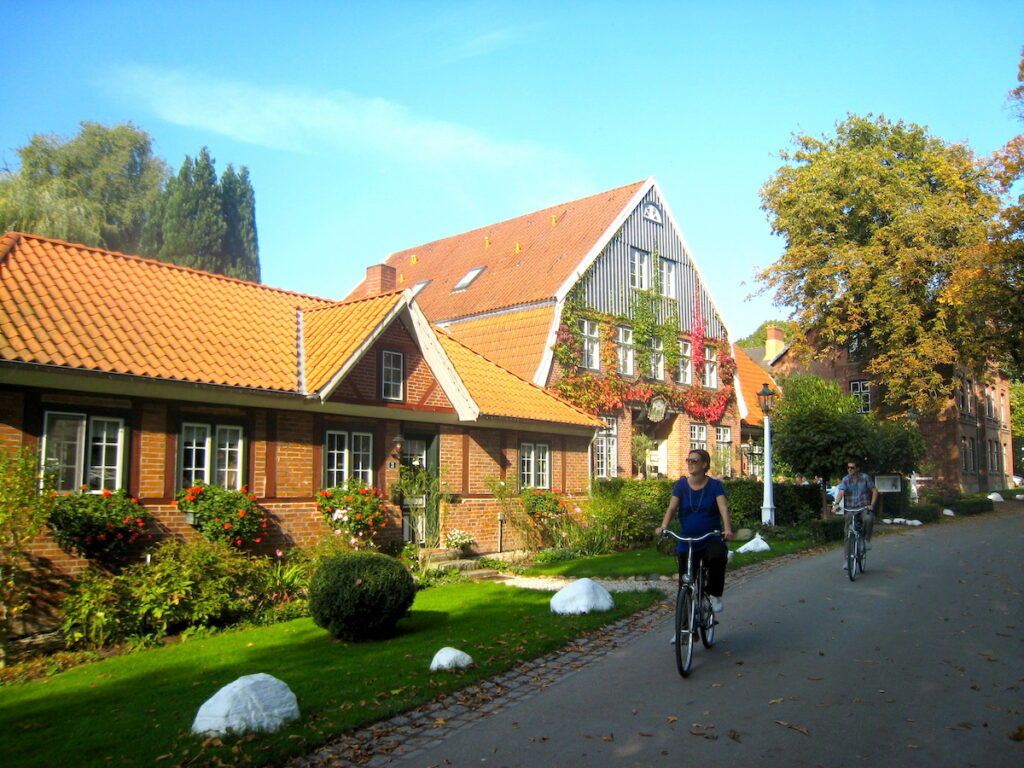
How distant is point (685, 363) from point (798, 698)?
2479 centimetres

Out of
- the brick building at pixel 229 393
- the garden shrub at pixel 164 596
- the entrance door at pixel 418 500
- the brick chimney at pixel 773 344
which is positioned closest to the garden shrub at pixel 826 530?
the brick building at pixel 229 393

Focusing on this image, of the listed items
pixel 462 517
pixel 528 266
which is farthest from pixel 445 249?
pixel 462 517

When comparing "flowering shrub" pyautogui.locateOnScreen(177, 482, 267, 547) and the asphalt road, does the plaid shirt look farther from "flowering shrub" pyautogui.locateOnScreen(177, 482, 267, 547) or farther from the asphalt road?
"flowering shrub" pyautogui.locateOnScreen(177, 482, 267, 547)

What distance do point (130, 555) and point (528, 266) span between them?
18631mm

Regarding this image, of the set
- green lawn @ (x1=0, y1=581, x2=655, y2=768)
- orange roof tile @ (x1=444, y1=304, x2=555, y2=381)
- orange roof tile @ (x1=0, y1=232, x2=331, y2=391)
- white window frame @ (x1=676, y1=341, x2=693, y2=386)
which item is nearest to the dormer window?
orange roof tile @ (x1=444, y1=304, x2=555, y2=381)

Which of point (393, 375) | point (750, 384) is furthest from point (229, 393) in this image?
point (750, 384)

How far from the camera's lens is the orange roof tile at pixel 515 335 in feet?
84.4

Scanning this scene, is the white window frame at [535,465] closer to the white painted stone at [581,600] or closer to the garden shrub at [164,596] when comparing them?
the garden shrub at [164,596]

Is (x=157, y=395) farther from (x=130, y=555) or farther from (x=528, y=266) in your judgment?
(x=528, y=266)

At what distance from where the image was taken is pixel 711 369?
32500 millimetres

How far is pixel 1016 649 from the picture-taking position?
27.8 ft

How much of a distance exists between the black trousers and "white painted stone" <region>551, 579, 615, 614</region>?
2736 millimetres

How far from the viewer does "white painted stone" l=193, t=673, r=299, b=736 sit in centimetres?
645

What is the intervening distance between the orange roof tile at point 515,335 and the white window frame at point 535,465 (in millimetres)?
4257
